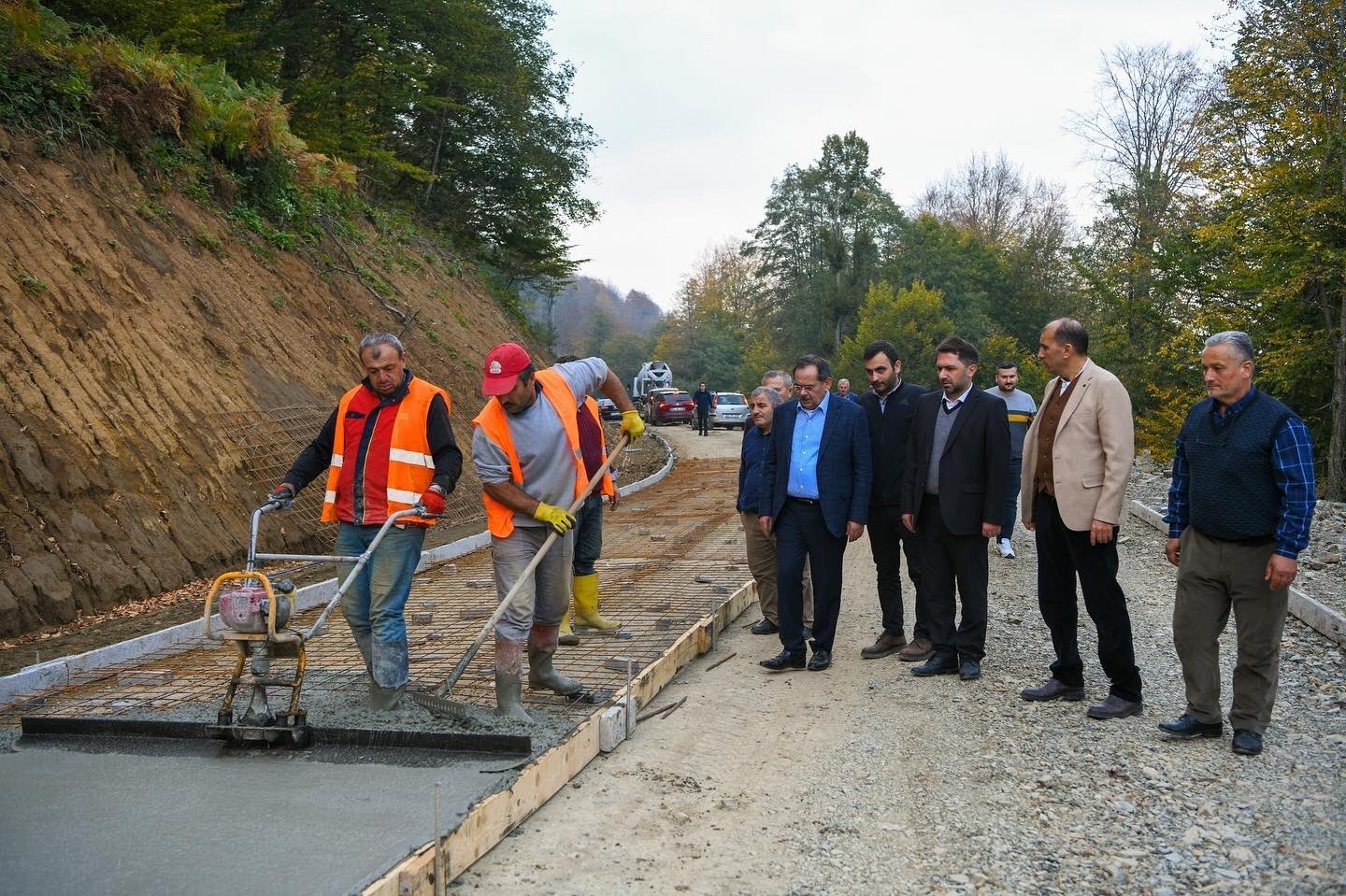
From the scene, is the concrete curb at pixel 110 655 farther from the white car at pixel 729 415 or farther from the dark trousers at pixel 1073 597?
the white car at pixel 729 415

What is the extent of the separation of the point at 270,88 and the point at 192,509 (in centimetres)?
952

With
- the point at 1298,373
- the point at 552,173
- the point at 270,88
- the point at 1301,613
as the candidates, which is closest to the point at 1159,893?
the point at 1301,613

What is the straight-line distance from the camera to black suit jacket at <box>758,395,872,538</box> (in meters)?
6.73

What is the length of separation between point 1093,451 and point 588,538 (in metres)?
3.43

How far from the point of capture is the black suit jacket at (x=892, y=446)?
7156 millimetres

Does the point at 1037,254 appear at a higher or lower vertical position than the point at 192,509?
higher

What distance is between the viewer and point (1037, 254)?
A: 5025 centimetres

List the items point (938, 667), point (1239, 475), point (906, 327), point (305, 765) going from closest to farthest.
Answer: point (305, 765), point (1239, 475), point (938, 667), point (906, 327)

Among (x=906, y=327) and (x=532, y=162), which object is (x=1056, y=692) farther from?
(x=906, y=327)

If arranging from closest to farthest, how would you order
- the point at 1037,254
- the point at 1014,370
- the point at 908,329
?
the point at 1014,370 < the point at 908,329 < the point at 1037,254

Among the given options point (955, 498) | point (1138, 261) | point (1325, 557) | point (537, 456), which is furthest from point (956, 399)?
point (1138, 261)

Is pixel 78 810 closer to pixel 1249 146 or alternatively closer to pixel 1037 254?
pixel 1249 146

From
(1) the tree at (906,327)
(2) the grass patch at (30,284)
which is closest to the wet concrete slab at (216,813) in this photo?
(2) the grass patch at (30,284)

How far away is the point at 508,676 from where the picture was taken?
5223mm
